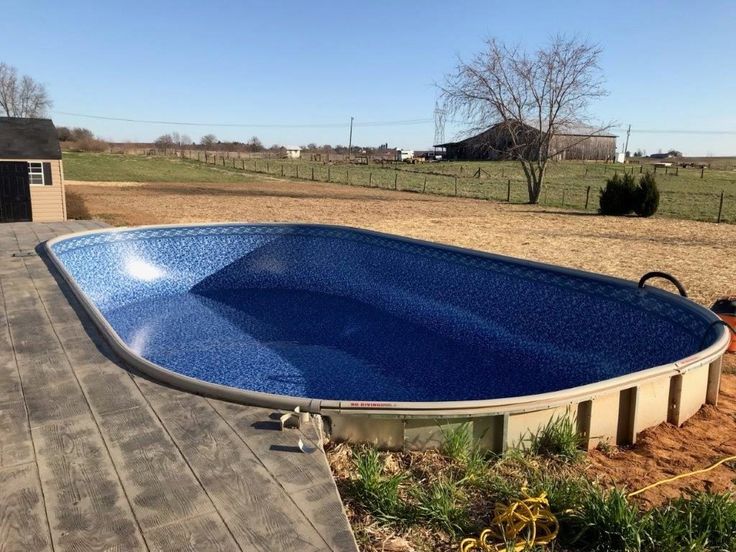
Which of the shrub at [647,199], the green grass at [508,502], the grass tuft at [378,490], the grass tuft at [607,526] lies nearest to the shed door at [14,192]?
the green grass at [508,502]

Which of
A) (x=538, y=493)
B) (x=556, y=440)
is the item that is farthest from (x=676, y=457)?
(x=538, y=493)

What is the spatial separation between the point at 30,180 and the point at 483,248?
11.4 m

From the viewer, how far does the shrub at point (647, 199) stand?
1839 centimetres

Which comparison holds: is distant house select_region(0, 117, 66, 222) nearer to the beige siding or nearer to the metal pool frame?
the beige siding

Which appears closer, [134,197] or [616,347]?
[616,347]

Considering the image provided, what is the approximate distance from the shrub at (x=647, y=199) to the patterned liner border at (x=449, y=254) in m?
11.3

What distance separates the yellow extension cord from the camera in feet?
9.19

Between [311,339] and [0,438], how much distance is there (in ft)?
16.0

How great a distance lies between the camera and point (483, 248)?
12.1 m

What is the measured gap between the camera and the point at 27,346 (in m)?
5.04

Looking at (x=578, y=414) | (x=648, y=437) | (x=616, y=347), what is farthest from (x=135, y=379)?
(x=616, y=347)

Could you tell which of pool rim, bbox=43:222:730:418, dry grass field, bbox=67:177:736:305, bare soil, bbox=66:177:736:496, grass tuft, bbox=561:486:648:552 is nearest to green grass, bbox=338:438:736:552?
grass tuft, bbox=561:486:648:552

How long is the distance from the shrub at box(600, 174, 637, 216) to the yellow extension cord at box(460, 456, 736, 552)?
17.6 m

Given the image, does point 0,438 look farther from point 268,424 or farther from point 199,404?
point 268,424
